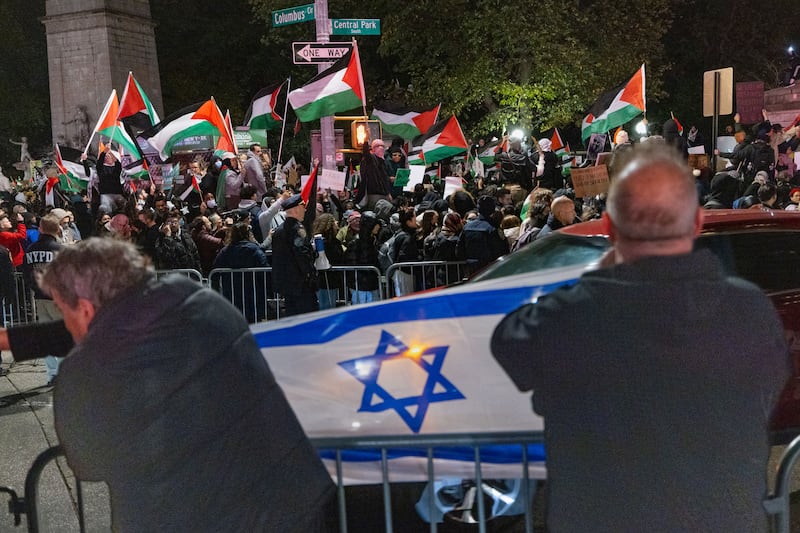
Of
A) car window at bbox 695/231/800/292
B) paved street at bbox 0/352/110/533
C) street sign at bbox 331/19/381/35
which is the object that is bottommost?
paved street at bbox 0/352/110/533

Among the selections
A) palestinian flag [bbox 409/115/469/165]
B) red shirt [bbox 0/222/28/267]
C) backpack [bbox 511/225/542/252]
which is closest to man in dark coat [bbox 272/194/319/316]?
backpack [bbox 511/225/542/252]

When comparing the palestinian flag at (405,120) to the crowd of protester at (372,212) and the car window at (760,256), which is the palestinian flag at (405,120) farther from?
the car window at (760,256)

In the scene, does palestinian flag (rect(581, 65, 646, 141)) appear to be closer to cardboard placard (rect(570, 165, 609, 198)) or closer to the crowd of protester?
the crowd of protester

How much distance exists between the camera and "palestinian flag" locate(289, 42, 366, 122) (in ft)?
43.4

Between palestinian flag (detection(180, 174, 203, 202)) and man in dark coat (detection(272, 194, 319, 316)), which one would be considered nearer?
man in dark coat (detection(272, 194, 319, 316))

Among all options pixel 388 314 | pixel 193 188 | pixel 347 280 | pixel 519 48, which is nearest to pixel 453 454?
pixel 388 314

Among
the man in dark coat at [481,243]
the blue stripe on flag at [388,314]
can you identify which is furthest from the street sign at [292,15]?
the blue stripe on flag at [388,314]

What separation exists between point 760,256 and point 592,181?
566 cm

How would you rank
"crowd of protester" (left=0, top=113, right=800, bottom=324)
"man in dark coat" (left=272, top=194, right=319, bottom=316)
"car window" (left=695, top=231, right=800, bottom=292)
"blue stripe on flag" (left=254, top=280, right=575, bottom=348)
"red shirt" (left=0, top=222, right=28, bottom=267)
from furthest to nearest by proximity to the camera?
"red shirt" (left=0, top=222, right=28, bottom=267)
"crowd of protester" (left=0, top=113, right=800, bottom=324)
"man in dark coat" (left=272, top=194, right=319, bottom=316)
"car window" (left=695, top=231, right=800, bottom=292)
"blue stripe on flag" (left=254, top=280, right=575, bottom=348)

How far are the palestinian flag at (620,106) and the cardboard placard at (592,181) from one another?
3.01 meters

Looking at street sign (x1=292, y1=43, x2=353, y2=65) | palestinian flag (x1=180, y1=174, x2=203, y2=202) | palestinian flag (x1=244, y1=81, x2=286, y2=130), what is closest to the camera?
street sign (x1=292, y1=43, x2=353, y2=65)

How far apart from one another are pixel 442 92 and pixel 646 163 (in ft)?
86.6

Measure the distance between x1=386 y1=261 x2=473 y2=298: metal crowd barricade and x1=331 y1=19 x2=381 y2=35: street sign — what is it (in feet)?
20.1

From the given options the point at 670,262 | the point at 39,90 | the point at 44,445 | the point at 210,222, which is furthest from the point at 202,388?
the point at 39,90
